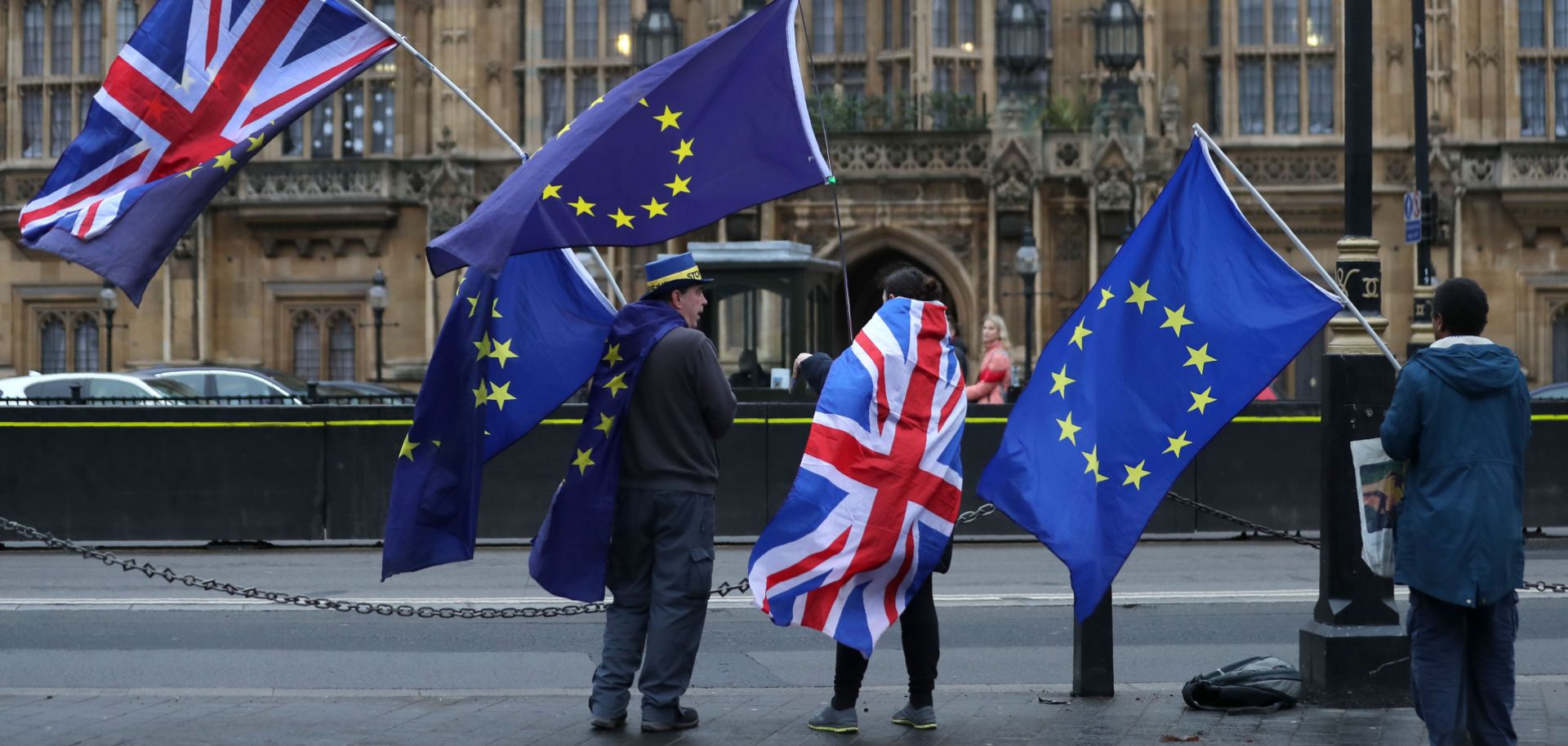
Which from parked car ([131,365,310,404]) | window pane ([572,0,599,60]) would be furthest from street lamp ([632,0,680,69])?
parked car ([131,365,310,404])

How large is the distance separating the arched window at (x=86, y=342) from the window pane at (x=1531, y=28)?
26.0 m

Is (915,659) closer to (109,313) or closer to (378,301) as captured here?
(378,301)

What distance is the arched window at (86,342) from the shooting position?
37188mm

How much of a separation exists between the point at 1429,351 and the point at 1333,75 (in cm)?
2795

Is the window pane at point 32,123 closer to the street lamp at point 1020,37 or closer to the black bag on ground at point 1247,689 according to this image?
the street lamp at point 1020,37

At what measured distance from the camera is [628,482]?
7.93 meters

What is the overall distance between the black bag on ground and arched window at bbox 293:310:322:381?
29.7m

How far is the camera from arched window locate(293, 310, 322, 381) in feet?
119

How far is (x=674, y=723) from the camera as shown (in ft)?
25.6

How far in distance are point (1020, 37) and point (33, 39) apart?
18704 mm

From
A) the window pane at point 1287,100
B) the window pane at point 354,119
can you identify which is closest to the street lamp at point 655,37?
the window pane at point 354,119

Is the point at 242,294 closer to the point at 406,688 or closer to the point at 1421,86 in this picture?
the point at 1421,86

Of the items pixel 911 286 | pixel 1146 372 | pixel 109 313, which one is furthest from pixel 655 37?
pixel 1146 372

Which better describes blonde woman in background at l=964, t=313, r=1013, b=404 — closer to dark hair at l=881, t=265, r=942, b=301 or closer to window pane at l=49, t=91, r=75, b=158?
dark hair at l=881, t=265, r=942, b=301
